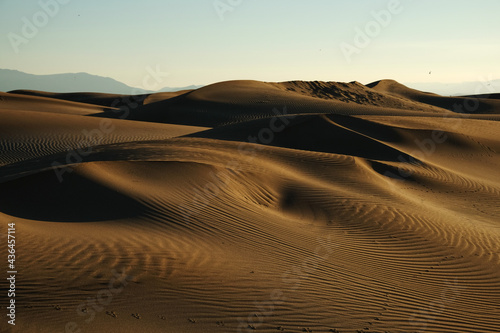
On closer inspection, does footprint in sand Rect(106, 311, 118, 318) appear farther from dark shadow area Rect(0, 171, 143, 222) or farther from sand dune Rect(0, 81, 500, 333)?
dark shadow area Rect(0, 171, 143, 222)

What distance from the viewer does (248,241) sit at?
9.59m

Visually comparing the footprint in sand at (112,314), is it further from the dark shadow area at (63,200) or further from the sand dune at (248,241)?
the dark shadow area at (63,200)

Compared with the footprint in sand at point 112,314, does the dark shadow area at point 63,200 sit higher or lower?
higher

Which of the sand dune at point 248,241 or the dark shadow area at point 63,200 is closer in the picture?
the sand dune at point 248,241

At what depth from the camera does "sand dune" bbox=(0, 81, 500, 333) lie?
22.5 ft

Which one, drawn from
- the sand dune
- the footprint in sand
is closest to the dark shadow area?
the sand dune

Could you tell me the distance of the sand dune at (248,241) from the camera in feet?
22.5

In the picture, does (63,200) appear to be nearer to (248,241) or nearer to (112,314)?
(248,241)

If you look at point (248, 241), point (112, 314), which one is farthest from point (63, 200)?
point (112, 314)

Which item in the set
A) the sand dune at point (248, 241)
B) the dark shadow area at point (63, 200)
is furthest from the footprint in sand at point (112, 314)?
the dark shadow area at point (63, 200)

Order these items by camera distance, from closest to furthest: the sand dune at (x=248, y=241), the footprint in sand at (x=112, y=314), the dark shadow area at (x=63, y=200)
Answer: the footprint in sand at (x=112, y=314)
the sand dune at (x=248, y=241)
the dark shadow area at (x=63, y=200)

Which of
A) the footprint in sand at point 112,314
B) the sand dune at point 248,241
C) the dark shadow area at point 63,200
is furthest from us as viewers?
the dark shadow area at point 63,200

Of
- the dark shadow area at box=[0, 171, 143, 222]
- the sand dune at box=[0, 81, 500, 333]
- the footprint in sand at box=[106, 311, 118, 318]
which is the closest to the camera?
the footprint in sand at box=[106, 311, 118, 318]

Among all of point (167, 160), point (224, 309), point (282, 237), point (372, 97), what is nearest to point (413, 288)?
point (282, 237)
